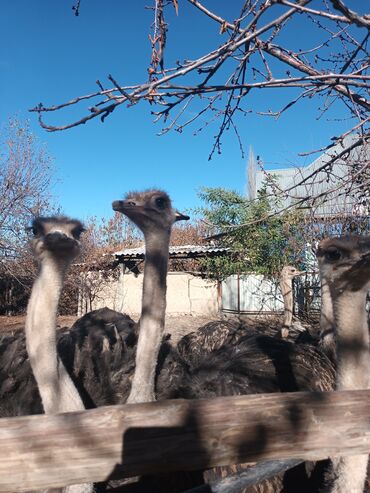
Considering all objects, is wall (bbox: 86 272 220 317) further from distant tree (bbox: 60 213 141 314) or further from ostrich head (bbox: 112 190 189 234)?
ostrich head (bbox: 112 190 189 234)

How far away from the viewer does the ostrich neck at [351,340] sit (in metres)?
2.28

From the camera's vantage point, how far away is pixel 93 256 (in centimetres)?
1888

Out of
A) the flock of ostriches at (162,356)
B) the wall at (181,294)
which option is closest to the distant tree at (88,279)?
the wall at (181,294)

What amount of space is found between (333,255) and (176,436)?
1205 mm

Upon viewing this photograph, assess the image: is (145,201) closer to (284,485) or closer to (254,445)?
(284,485)

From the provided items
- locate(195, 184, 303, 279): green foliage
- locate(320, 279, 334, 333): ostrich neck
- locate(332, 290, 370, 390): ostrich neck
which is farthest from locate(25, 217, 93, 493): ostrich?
locate(195, 184, 303, 279): green foliage

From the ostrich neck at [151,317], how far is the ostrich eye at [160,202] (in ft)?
0.66

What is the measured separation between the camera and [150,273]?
3414 mm

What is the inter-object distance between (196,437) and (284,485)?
153 centimetres

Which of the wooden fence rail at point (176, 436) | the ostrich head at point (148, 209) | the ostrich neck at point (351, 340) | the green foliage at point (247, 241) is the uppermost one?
the green foliage at point (247, 241)

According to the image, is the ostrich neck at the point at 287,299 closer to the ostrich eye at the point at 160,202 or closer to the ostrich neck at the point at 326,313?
the ostrich neck at the point at 326,313

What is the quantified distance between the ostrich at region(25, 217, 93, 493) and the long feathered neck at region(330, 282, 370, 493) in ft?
4.16

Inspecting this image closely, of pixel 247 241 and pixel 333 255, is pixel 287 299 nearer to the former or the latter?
pixel 247 241

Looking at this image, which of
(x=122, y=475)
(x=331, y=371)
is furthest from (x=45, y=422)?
(x=331, y=371)
